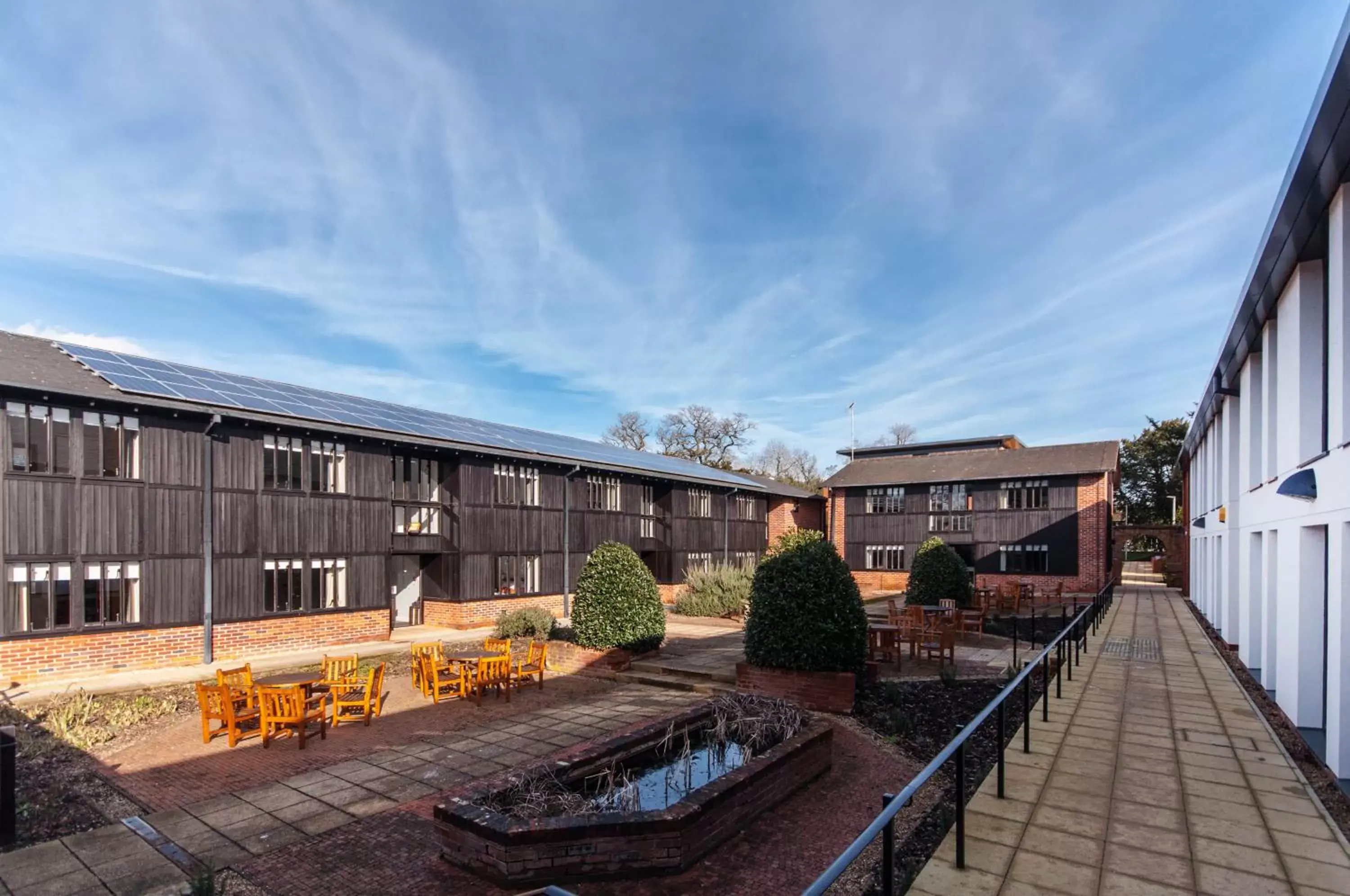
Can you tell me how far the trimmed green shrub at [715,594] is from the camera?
69.5 feet

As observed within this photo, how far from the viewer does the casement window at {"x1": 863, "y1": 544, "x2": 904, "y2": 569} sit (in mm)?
32531

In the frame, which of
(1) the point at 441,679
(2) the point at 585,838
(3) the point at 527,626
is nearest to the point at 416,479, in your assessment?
(3) the point at 527,626

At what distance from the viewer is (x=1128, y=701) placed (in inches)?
335

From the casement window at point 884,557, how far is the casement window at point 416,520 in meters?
21.1

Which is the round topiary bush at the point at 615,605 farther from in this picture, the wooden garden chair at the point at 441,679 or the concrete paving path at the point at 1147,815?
the concrete paving path at the point at 1147,815

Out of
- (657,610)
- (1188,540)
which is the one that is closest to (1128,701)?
(657,610)

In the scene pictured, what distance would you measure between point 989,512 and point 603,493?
16763 mm

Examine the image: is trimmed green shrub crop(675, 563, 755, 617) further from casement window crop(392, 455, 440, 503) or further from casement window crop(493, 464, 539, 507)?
casement window crop(392, 455, 440, 503)

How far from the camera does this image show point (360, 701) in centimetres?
882

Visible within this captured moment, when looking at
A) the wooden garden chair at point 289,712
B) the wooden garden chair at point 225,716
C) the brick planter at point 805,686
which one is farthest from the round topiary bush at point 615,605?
the wooden garden chair at point 225,716

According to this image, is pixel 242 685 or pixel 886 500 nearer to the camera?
pixel 242 685

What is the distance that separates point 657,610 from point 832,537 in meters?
22.8

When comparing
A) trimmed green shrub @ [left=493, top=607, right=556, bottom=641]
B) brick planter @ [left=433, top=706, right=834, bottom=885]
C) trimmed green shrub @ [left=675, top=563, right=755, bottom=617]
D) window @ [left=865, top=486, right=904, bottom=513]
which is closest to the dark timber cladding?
trimmed green shrub @ [left=675, top=563, right=755, bottom=617]

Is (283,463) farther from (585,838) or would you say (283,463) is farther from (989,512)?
(989,512)
